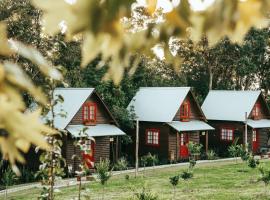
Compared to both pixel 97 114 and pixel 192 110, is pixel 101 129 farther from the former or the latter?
pixel 192 110

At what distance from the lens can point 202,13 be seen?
4.78ft

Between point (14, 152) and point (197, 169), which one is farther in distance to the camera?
point (197, 169)

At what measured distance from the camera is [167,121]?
101 feet

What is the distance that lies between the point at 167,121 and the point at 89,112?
5.74 meters

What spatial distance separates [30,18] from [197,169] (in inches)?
485

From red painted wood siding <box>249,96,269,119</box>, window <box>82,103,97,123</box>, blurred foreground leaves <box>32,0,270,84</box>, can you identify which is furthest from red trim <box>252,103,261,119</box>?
blurred foreground leaves <box>32,0,270,84</box>

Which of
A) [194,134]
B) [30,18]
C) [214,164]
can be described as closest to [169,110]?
[194,134]

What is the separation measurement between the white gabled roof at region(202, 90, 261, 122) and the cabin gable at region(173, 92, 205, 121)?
2.49 m

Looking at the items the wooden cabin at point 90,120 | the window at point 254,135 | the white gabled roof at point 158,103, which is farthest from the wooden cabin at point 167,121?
the window at point 254,135

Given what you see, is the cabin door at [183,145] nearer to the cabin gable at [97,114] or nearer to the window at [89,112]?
the cabin gable at [97,114]

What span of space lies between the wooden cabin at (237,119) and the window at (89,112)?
11133mm

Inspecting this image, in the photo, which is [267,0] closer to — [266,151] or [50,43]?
[50,43]

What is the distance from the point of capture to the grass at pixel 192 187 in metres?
18.5

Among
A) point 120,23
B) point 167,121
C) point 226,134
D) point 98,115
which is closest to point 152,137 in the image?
point 167,121
